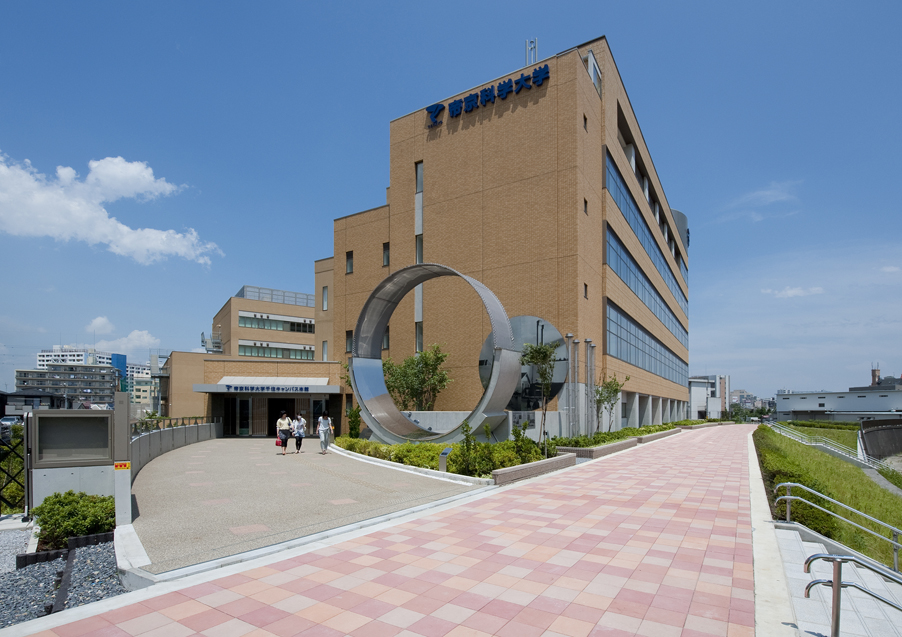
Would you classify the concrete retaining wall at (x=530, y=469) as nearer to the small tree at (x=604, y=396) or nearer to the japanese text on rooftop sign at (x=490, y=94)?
the small tree at (x=604, y=396)

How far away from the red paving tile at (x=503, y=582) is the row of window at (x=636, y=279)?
23290mm

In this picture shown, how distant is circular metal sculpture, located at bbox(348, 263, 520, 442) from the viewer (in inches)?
819

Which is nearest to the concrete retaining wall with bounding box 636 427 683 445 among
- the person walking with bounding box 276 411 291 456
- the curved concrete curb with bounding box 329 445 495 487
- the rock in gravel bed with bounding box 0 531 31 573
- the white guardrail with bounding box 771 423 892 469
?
the white guardrail with bounding box 771 423 892 469

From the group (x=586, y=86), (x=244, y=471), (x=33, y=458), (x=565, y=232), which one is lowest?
(x=244, y=471)

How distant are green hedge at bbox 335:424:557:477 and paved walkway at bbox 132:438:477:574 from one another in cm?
84

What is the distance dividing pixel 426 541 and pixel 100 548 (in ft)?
17.3

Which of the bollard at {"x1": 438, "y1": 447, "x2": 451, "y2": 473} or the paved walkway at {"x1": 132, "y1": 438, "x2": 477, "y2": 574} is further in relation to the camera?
the bollard at {"x1": 438, "y1": 447, "x2": 451, "y2": 473}

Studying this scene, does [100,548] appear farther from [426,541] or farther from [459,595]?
[459,595]

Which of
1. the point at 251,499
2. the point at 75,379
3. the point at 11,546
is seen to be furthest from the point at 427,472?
the point at 75,379

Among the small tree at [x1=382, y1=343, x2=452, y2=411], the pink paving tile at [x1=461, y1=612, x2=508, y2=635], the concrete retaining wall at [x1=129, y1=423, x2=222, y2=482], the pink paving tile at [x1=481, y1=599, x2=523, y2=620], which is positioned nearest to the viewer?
the pink paving tile at [x1=461, y1=612, x2=508, y2=635]

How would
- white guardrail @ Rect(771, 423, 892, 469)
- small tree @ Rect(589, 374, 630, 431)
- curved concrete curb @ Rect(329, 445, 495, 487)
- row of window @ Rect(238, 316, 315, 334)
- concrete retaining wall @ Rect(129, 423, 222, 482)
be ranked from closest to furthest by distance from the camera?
curved concrete curb @ Rect(329, 445, 495, 487) < concrete retaining wall @ Rect(129, 423, 222, 482) < small tree @ Rect(589, 374, 630, 431) < white guardrail @ Rect(771, 423, 892, 469) < row of window @ Rect(238, 316, 315, 334)

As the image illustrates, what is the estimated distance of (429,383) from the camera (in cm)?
2869

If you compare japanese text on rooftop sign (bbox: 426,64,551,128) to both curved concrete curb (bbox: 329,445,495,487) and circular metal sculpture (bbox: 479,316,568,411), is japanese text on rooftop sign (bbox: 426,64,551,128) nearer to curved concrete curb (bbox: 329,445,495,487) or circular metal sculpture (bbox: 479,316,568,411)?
circular metal sculpture (bbox: 479,316,568,411)

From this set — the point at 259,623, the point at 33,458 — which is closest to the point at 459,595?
the point at 259,623
